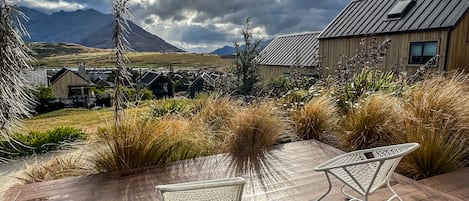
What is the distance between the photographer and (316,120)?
13.3 feet

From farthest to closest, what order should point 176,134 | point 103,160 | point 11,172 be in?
1. point 11,172
2. point 176,134
3. point 103,160

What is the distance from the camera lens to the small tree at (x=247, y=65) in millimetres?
8938

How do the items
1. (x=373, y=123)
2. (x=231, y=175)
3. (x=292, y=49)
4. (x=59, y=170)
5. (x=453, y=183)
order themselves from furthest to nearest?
(x=292, y=49)
(x=373, y=123)
(x=59, y=170)
(x=231, y=175)
(x=453, y=183)

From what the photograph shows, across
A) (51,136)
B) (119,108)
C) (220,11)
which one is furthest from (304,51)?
(119,108)

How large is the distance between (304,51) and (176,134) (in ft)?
53.1

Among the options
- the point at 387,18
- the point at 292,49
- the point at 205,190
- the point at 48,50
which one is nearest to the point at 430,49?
the point at 387,18

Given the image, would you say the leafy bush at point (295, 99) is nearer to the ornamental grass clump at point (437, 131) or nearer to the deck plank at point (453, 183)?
the ornamental grass clump at point (437, 131)

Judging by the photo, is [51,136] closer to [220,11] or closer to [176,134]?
[176,134]

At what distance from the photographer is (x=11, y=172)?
4.45 m

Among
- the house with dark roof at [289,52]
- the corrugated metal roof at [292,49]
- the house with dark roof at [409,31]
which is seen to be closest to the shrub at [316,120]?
the house with dark roof at [409,31]

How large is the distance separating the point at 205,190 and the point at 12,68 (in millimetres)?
2029

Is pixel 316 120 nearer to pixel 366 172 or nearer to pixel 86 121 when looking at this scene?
pixel 366 172

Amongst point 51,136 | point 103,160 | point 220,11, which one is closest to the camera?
point 103,160

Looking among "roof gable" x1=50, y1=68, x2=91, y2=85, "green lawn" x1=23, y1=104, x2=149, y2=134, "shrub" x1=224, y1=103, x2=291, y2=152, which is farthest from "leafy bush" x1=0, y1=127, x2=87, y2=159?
"roof gable" x1=50, y1=68, x2=91, y2=85
